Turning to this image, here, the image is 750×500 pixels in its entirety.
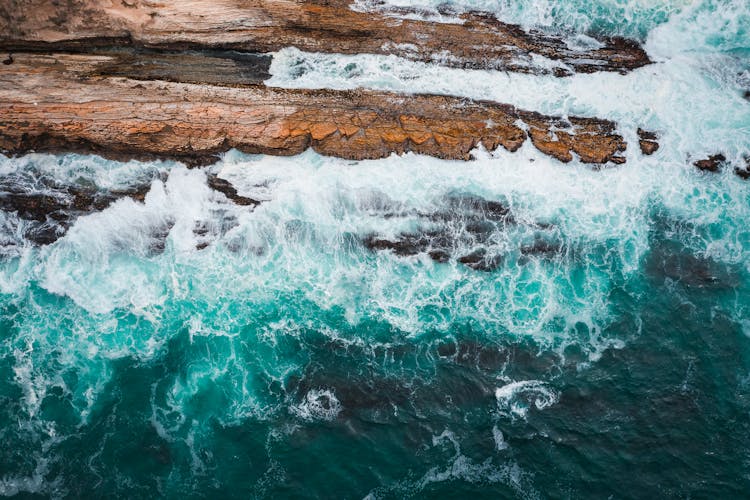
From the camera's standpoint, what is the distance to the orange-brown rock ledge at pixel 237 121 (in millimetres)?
15602

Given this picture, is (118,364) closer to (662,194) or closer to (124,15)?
(124,15)

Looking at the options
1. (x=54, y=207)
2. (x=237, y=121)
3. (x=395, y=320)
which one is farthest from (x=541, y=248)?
(x=54, y=207)

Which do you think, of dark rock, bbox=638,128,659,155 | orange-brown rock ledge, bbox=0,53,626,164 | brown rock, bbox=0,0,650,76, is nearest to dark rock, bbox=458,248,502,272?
orange-brown rock ledge, bbox=0,53,626,164

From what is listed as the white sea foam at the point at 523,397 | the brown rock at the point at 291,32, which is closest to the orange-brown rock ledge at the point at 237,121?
the brown rock at the point at 291,32

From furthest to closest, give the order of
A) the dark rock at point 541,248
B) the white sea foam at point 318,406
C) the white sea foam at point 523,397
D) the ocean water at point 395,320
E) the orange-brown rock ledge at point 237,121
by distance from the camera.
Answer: the orange-brown rock ledge at point 237,121 → the dark rock at point 541,248 → the white sea foam at point 523,397 → the white sea foam at point 318,406 → the ocean water at point 395,320

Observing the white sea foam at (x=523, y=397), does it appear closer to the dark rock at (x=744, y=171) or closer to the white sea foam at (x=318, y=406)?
the white sea foam at (x=318, y=406)

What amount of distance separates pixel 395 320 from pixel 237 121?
7925 mm

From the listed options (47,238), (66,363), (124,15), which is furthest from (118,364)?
(124,15)

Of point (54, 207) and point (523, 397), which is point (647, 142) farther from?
point (54, 207)

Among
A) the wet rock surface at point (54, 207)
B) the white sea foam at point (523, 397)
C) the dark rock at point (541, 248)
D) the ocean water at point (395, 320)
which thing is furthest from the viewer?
the dark rock at point (541, 248)

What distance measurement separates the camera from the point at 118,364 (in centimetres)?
1348

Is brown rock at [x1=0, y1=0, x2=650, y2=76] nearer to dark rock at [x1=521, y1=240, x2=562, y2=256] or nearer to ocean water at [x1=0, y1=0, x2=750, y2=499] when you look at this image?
ocean water at [x1=0, y1=0, x2=750, y2=499]

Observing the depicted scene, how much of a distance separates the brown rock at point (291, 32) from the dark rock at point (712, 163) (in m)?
4.33

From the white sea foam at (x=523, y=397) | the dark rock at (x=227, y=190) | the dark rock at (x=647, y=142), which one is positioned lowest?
the white sea foam at (x=523, y=397)
